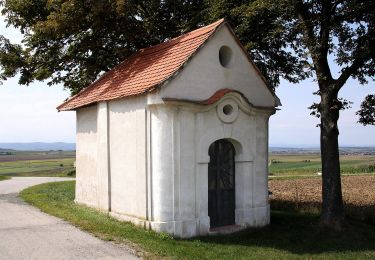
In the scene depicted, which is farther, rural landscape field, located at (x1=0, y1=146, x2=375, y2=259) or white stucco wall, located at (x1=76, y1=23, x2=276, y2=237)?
white stucco wall, located at (x1=76, y1=23, x2=276, y2=237)

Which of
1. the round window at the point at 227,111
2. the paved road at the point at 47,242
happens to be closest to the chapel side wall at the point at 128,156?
the paved road at the point at 47,242

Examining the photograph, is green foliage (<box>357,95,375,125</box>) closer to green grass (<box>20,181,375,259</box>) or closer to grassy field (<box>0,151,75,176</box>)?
green grass (<box>20,181,375,259</box>)

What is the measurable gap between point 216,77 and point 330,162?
15.0 ft

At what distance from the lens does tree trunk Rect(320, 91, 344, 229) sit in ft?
46.2

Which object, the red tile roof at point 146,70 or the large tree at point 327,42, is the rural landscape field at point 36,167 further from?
the large tree at point 327,42

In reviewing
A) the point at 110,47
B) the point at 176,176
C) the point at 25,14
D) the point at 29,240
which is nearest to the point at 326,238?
the point at 176,176

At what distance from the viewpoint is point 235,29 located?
15.5m

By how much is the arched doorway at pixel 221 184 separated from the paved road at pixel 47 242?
3569 mm

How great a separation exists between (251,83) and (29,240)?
7.34 m

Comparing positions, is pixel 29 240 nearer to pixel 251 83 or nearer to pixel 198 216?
pixel 198 216

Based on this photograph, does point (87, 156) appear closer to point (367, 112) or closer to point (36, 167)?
point (367, 112)

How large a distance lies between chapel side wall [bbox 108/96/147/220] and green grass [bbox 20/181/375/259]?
20.8 inches

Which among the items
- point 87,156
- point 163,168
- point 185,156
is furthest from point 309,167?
point 163,168

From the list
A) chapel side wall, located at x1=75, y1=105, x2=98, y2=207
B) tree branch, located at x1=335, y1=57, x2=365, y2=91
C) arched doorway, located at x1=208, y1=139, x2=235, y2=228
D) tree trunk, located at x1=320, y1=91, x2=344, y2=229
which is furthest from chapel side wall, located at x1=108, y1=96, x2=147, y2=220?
tree branch, located at x1=335, y1=57, x2=365, y2=91
